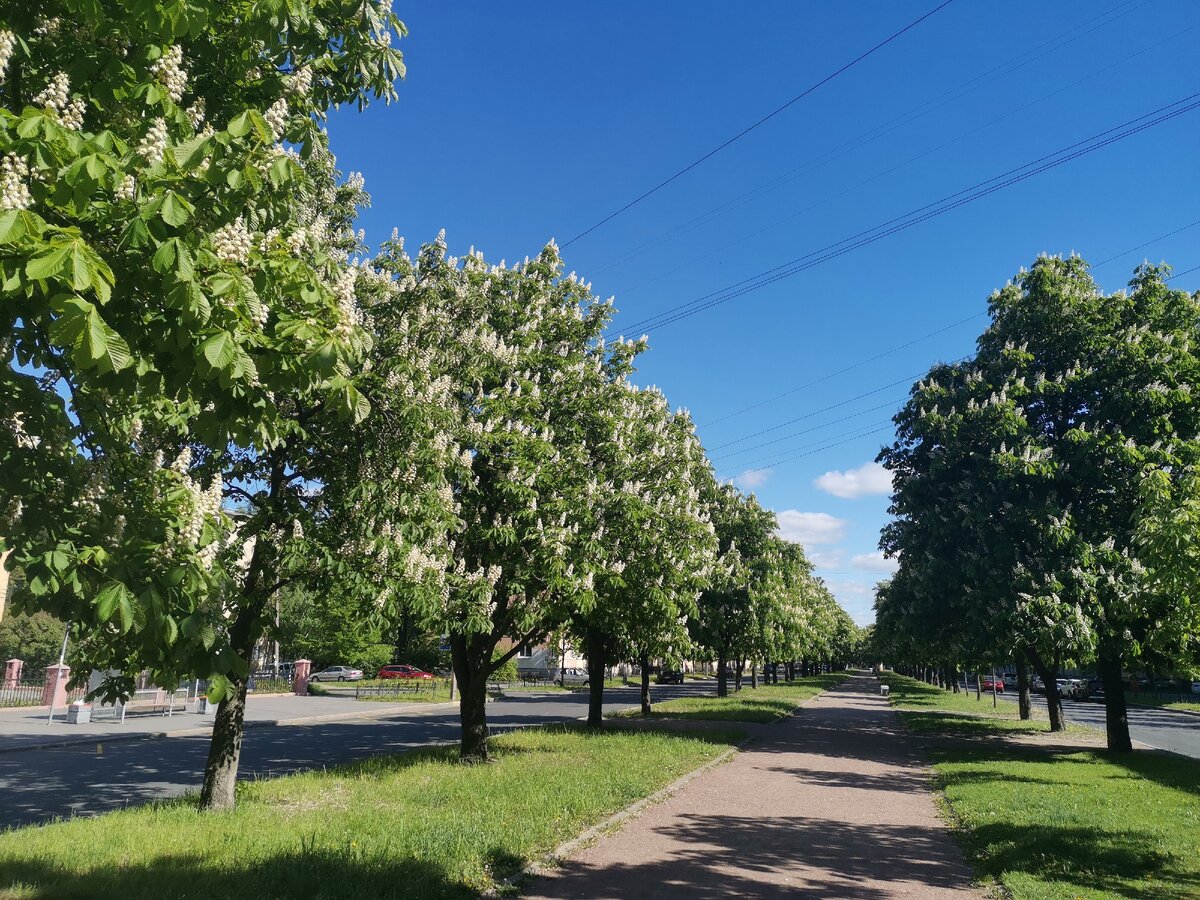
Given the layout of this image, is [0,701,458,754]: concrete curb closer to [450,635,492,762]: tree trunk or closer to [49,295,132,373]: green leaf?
[450,635,492,762]: tree trunk

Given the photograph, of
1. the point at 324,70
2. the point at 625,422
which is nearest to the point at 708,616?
the point at 625,422

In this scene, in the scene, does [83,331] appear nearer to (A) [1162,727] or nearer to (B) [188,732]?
(B) [188,732]

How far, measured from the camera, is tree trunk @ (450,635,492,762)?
1482 cm

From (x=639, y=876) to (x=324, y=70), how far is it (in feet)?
25.8

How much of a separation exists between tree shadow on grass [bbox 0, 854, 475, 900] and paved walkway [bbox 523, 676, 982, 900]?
1.16 m

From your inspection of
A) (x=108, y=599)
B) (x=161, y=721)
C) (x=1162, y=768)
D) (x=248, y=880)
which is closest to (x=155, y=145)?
(x=108, y=599)

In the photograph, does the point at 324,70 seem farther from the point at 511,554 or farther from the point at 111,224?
the point at 511,554

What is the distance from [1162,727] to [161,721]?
39.9 metres

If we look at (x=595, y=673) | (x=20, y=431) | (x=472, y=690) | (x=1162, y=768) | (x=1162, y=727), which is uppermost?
(x=20, y=431)

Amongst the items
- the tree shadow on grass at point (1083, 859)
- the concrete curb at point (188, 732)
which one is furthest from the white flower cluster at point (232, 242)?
the concrete curb at point (188, 732)

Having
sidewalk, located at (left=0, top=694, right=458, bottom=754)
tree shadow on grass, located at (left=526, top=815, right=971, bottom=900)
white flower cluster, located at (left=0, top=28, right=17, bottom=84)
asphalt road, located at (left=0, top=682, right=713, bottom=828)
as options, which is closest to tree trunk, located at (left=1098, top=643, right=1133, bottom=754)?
tree shadow on grass, located at (left=526, top=815, right=971, bottom=900)

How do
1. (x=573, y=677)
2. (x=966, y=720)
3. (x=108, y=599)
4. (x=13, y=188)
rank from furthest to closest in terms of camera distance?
(x=573, y=677)
(x=966, y=720)
(x=108, y=599)
(x=13, y=188)

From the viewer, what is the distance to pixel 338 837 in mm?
8234

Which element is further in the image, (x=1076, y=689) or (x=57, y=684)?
(x=1076, y=689)
